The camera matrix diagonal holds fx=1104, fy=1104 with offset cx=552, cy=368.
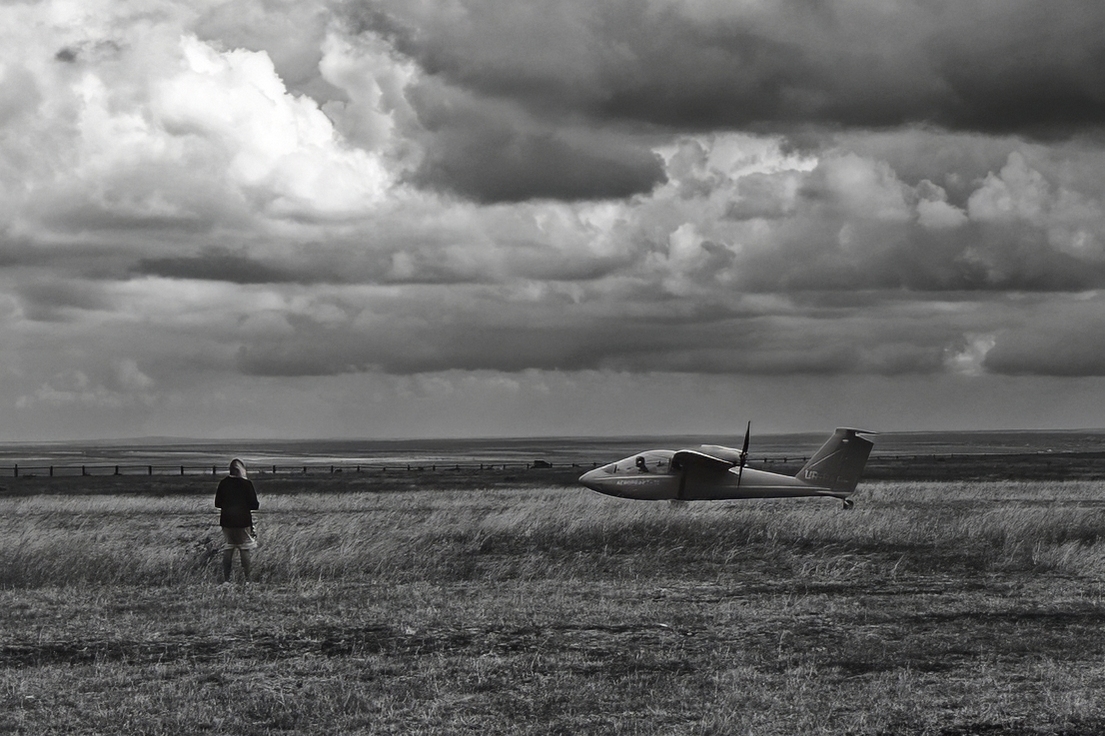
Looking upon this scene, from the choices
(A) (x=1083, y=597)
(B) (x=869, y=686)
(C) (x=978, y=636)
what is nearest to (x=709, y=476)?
(A) (x=1083, y=597)

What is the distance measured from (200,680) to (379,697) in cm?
166

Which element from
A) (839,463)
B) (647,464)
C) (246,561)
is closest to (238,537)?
(246,561)

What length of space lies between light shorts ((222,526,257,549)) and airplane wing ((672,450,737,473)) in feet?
48.8

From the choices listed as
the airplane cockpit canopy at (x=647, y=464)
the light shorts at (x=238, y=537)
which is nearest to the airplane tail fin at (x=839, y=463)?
the airplane cockpit canopy at (x=647, y=464)

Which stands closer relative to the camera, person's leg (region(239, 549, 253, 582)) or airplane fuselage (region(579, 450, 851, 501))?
person's leg (region(239, 549, 253, 582))

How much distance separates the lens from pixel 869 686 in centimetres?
855

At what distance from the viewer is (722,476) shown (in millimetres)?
28109

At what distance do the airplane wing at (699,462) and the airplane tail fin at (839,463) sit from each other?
9.42 feet

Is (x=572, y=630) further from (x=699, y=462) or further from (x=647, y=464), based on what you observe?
(x=647, y=464)

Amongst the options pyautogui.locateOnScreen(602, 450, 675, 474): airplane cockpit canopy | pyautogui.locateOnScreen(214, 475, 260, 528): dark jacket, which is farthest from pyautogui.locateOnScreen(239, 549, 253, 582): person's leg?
pyautogui.locateOnScreen(602, 450, 675, 474): airplane cockpit canopy

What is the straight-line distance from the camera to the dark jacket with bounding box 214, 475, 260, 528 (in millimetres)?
14969

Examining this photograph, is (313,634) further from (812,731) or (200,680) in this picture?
(812,731)

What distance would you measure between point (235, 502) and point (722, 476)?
15.7m

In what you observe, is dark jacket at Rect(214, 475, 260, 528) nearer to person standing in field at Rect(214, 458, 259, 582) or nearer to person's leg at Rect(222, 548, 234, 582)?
person standing in field at Rect(214, 458, 259, 582)
